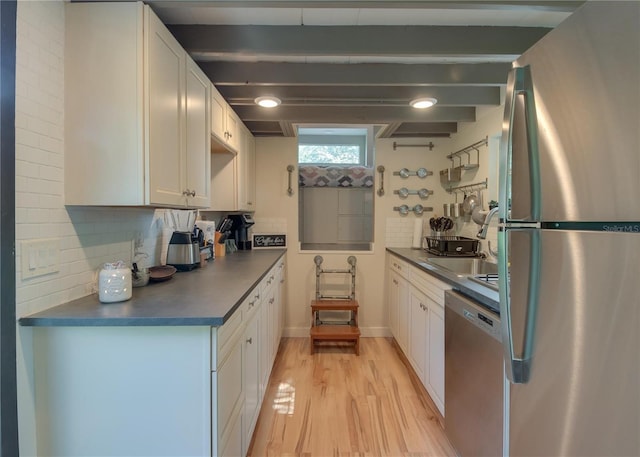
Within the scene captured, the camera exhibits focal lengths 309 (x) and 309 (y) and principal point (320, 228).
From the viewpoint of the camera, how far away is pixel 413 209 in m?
3.47

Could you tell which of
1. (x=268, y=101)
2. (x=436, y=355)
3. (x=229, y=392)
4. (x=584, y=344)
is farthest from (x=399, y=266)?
(x=584, y=344)

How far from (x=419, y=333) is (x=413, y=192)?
1683mm

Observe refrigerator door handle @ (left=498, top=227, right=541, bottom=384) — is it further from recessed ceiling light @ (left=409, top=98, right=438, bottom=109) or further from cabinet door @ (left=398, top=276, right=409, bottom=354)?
cabinet door @ (left=398, top=276, right=409, bottom=354)

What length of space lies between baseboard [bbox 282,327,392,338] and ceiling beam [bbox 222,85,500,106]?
2.36 meters

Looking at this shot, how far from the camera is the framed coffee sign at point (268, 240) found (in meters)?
3.36

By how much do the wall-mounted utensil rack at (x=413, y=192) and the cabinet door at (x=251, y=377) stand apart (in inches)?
88.4

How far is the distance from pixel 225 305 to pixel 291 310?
2.37 metres

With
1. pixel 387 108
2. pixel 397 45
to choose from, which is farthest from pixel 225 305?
pixel 387 108

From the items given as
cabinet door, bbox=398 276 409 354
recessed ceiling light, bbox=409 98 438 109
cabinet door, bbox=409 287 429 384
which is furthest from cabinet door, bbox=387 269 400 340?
recessed ceiling light, bbox=409 98 438 109

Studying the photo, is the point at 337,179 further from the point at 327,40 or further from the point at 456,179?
the point at 327,40

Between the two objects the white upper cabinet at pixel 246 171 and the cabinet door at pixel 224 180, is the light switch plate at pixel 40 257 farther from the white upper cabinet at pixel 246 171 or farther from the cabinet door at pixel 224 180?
the white upper cabinet at pixel 246 171

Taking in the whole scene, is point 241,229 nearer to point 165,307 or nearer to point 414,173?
point 414,173

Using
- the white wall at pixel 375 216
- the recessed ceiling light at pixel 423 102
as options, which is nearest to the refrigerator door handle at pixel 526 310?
the recessed ceiling light at pixel 423 102

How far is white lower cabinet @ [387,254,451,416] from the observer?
1916mm
